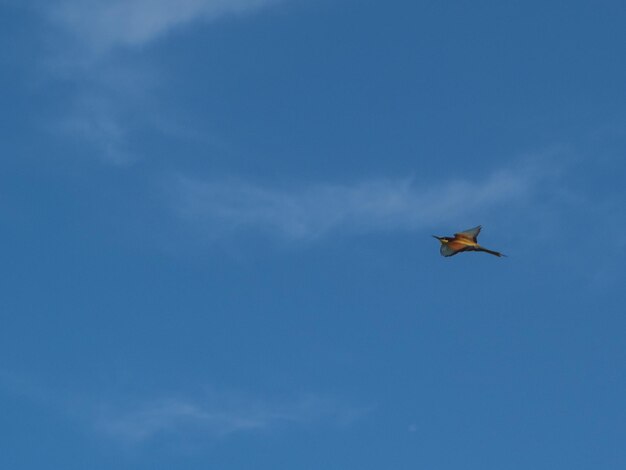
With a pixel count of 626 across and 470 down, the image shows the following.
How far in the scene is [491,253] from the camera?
383ft

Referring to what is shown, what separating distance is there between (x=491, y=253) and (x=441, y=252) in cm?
350

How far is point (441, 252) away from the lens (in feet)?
390
